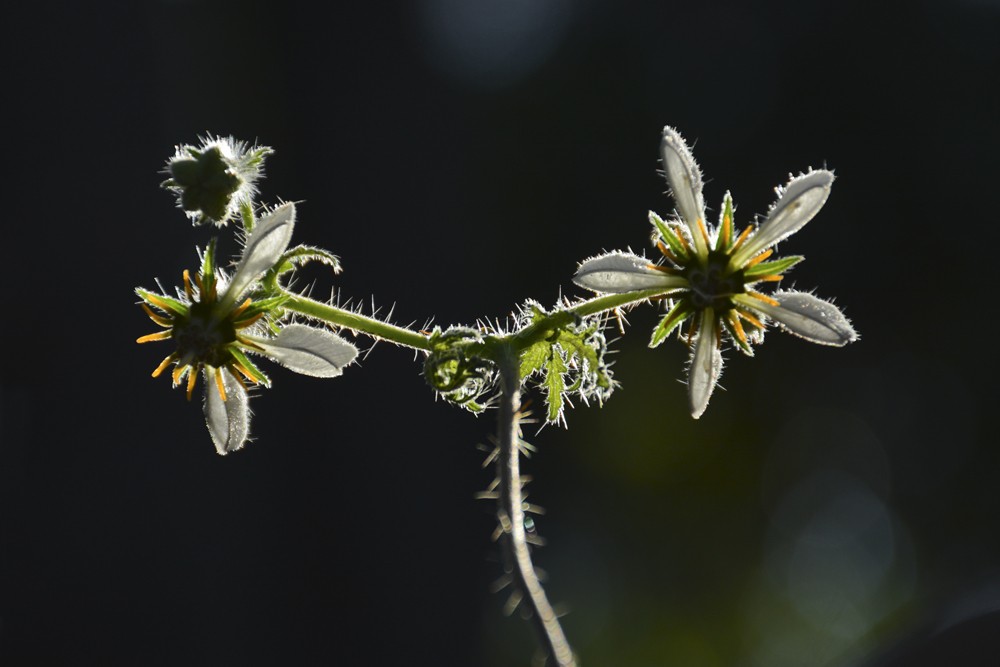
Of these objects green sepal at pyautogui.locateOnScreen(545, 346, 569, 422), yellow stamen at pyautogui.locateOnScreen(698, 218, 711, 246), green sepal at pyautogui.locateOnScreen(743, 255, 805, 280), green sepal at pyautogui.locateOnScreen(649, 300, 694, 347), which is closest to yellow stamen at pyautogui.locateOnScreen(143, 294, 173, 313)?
green sepal at pyautogui.locateOnScreen(545, 346, 569, 422)

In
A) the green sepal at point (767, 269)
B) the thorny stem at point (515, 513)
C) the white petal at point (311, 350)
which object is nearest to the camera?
the thorny stem at point (515, 513)

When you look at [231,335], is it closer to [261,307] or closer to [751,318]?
[261,307]

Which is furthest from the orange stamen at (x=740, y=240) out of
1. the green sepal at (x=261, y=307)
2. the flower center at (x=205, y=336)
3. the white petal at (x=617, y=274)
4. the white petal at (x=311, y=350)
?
the flower center at (x=205, y=336)

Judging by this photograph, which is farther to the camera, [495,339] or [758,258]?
[758,258]

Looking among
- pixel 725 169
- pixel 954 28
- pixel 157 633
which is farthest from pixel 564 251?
pixel 157 633

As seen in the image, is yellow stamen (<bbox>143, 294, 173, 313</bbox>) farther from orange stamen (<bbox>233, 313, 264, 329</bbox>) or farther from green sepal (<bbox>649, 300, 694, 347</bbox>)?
green sepal (<bbox>649, 300, 694, 347</bbox>)

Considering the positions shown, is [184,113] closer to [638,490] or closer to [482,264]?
[482,264]

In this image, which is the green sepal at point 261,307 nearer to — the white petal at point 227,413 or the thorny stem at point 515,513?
the white petal at point 227,413

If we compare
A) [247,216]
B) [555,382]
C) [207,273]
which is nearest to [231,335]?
[207,273]
